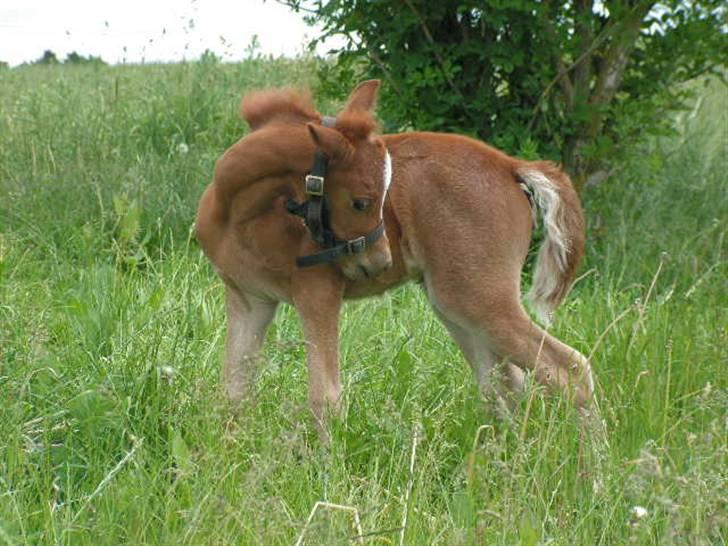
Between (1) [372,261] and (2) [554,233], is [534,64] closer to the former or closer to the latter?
(2) [554,233]

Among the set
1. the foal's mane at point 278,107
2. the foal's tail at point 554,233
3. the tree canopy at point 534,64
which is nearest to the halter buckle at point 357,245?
the foal's mane at point 278,107

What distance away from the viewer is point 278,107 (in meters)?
4.51

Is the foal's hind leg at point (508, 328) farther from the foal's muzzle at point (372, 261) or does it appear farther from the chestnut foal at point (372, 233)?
the foal's muzzle at point (372, 261)

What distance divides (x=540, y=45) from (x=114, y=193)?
2.65m

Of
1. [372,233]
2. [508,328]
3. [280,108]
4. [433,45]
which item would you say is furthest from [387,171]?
[433,45]

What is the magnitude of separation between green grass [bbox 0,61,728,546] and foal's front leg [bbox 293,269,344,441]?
0.15 m

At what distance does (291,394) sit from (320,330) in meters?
0.42

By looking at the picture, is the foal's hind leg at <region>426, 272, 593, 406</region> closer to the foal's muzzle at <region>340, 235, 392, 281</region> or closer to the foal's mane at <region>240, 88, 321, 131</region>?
the foal's muzzle at <region>340, 235, 392, 281</region>

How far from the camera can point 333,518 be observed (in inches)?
124

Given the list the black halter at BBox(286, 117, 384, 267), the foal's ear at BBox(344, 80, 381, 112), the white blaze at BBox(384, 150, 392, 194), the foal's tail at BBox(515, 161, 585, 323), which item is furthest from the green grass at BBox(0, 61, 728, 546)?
the foal's ear at BBox(344, 80, 381, 112)

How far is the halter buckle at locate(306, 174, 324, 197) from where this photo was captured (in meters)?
4.21

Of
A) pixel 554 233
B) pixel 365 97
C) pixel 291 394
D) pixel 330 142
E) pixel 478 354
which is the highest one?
pixel 365 97

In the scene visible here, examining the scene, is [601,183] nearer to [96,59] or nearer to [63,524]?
[63,524]

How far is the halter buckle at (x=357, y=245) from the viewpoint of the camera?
4324mm
